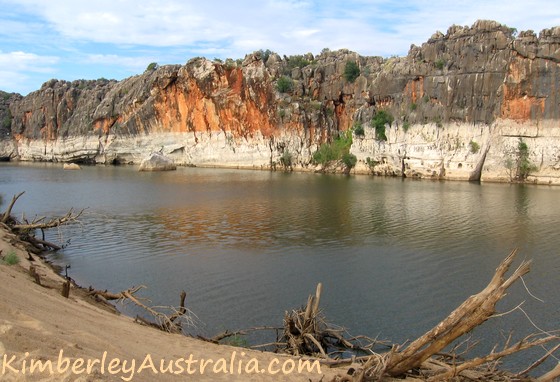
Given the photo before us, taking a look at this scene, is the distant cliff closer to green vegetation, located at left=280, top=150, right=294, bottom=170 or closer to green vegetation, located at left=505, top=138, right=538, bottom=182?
green vegetation, located at left=505, top=138, right=538, bottom=182

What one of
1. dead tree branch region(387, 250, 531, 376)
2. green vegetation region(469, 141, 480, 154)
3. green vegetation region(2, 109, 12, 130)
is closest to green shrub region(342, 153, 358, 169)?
green vegetation region(469, 141, 480, 154)

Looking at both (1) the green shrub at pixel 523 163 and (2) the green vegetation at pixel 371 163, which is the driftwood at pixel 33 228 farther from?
(2) the green vegetation at pixel 371 163

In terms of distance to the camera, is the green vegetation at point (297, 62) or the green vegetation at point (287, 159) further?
the green vegetation at point (297, 62)

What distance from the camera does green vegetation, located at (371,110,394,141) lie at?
63.5 metres

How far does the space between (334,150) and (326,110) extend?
7224 millimetres

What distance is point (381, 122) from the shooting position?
6397 cm

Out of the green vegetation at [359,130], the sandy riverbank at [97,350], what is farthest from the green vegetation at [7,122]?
the sandy riverbank at [97,350]

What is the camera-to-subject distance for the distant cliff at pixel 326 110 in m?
53.8

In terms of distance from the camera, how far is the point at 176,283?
1636 centimetres

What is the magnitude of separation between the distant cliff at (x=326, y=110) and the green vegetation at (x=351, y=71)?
0.28 metres

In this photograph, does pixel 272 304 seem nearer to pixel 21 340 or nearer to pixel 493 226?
pixel 21 340

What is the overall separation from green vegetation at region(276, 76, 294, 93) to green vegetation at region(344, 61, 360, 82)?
8.73 m

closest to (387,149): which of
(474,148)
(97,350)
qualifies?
(474,148)

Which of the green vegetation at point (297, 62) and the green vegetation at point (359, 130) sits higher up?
the green vegetation at point (297, 62)
